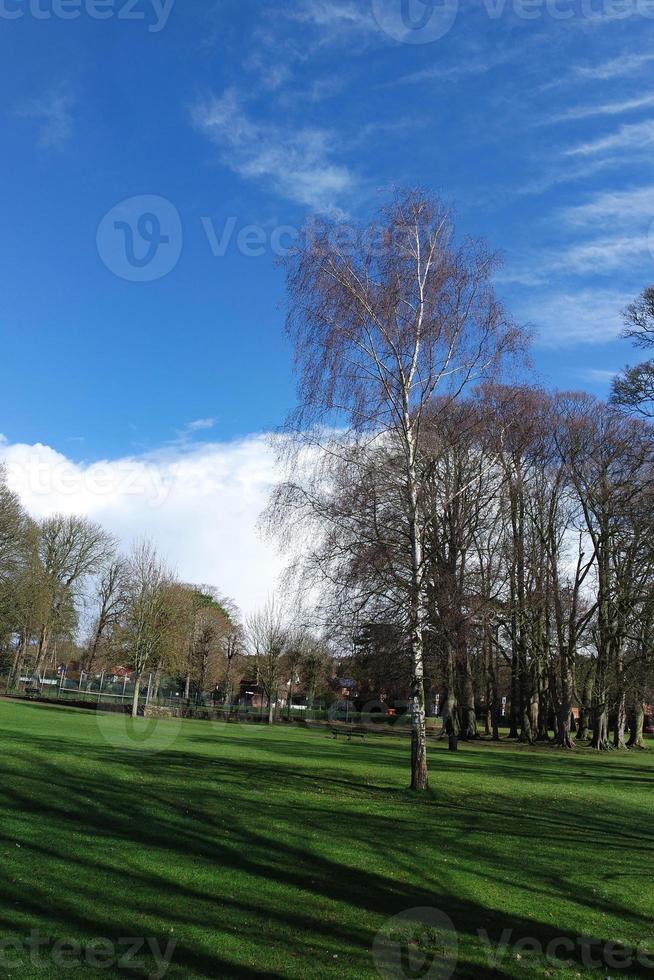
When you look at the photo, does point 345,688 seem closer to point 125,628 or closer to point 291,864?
point 125,628

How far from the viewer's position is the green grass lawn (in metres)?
7.06

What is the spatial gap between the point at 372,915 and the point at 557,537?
35370 mm

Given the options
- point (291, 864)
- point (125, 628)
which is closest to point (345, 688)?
point (125, 628)

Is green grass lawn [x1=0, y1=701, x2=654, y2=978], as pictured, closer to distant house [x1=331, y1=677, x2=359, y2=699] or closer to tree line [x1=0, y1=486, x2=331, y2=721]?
tree line [x1=0, y1=486, x2=331, y2=721]

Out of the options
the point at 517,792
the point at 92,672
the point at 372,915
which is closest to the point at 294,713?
the point at 92,672

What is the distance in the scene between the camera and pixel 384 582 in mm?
16875

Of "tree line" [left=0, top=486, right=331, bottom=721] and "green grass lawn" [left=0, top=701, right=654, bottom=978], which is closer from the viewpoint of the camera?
"green grass lawn" [left=0, top=701, right=654, bottom=978]

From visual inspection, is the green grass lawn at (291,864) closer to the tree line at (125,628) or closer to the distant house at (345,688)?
the tree line at (125,628)

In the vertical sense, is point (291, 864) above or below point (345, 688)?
above

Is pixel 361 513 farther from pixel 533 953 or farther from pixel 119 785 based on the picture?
pixel 533 953

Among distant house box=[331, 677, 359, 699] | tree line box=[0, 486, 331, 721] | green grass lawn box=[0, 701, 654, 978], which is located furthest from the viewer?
distant house box=[331, 677, 359, 699]

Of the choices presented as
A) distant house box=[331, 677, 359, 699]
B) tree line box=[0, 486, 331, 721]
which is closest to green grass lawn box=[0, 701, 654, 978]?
tree line box=[0, 486, 331, 721]

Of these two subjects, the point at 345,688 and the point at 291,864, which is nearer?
the point at 291,864

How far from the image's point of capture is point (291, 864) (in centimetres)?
970
